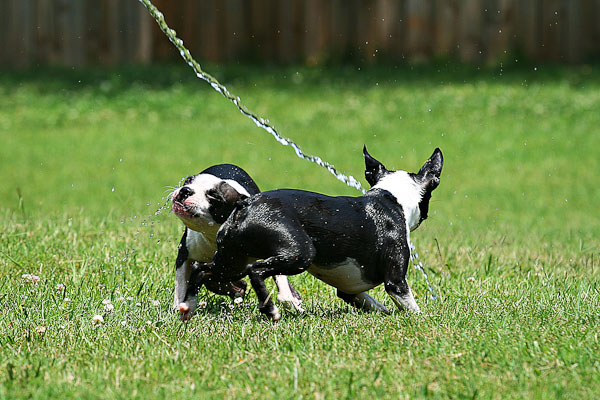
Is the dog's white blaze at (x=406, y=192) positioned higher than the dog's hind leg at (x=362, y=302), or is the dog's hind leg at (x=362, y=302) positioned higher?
the dog's white blaze at (x=406, y=192)

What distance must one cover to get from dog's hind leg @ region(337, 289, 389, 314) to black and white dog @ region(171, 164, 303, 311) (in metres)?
0.25

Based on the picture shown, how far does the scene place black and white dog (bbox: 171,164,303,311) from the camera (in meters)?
4.52

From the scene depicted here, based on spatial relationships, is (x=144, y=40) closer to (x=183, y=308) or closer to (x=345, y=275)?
(x=183, y=308)

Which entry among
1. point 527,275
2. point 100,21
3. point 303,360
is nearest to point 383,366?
point 303,360

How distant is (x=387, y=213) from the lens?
468 cm

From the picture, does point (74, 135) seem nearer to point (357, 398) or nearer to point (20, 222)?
point (20, 222)

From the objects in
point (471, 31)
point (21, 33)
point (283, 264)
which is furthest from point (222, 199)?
point (21, 33)

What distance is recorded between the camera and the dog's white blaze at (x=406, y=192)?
191 inches

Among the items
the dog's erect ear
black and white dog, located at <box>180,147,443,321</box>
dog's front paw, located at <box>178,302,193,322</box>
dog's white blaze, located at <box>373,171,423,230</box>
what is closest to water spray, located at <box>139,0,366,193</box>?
dog's white blaze, located at <box>373,171,423,230</box>

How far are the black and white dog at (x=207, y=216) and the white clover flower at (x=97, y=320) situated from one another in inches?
16.9

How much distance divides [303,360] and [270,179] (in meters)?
7.86

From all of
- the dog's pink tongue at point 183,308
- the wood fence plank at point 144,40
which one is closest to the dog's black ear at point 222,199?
the dog's pink tongue at point 183,308

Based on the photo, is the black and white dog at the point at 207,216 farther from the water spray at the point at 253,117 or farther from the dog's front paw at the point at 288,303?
the water spray at the point at 253,117

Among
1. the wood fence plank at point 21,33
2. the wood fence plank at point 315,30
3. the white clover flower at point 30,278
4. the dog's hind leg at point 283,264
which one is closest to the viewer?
the dog's hind leg at point 283,264
